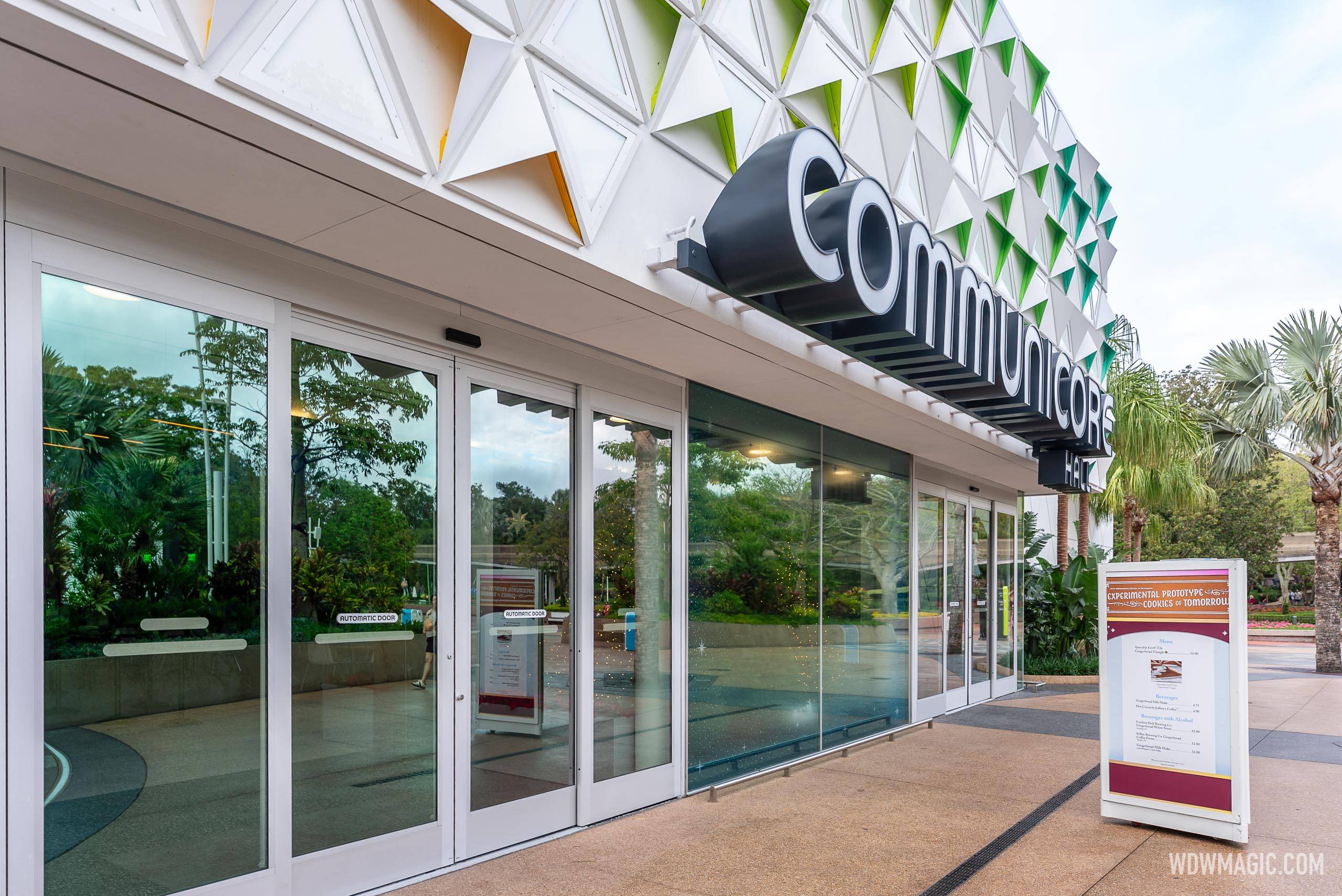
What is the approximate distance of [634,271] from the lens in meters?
5.28

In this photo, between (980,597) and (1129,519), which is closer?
(980,597)

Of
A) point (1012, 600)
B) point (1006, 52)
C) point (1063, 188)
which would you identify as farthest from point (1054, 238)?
point (1012, 600)

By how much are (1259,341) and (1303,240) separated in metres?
74.3

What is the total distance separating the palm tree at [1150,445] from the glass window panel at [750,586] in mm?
10325

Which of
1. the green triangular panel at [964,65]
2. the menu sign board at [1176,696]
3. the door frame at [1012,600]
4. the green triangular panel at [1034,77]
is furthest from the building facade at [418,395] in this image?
the door frame at [1012,600]

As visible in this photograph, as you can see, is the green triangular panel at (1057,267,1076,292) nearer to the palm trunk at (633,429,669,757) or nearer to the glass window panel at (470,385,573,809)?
the palm trunk at (633,429,669,757)

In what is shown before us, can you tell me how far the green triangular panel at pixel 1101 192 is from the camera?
50.4 feet

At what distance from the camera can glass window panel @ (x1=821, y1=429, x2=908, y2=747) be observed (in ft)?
33.2

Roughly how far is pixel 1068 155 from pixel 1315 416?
10332 mm

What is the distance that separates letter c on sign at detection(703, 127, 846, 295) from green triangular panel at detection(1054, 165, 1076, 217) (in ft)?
29.5

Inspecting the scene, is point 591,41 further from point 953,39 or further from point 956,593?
point 956,593

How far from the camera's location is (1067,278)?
13445mm

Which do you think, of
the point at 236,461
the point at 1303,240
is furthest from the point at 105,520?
the point at 1303,240

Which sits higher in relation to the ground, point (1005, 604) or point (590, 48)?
point (590, 48)
